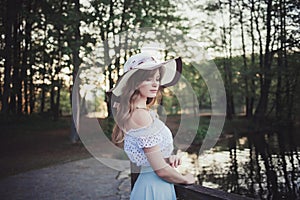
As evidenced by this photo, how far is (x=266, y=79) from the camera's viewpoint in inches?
243

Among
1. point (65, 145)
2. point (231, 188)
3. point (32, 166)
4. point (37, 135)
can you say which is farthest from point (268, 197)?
point (37, 135)

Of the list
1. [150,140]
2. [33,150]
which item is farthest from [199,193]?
[33,150]

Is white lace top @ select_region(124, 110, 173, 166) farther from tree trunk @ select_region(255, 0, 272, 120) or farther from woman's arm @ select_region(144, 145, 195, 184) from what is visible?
tree trunk @ select_region(255, 0, 272, 120)

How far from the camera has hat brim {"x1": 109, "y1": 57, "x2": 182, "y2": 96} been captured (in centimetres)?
109

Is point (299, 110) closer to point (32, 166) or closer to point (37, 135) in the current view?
point (32, 166)

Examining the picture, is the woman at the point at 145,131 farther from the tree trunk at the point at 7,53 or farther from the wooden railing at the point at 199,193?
the tree trunk at the point at 7,53

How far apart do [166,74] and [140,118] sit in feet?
0.86

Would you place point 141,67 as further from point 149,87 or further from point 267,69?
point 267,69

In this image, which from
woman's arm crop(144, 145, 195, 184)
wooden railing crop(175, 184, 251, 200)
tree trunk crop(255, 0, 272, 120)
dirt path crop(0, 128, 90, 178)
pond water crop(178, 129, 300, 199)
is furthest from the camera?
tree trunk crop(255, 0, 272, 120)

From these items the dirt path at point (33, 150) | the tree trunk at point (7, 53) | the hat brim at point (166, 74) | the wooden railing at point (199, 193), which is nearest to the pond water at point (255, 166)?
the dirt path at point (33, 150)

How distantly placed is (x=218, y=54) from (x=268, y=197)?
24.6 feet

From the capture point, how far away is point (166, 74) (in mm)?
1197

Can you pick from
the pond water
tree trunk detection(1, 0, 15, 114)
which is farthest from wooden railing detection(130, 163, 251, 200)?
tree trunk detection(1, 0, 15, 114)

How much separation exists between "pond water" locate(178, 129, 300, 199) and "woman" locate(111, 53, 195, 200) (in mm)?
3066
